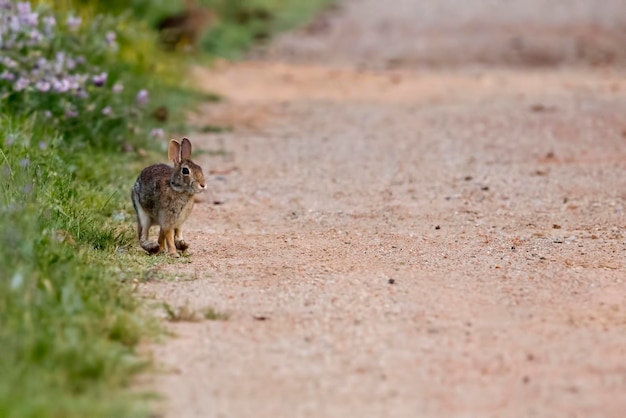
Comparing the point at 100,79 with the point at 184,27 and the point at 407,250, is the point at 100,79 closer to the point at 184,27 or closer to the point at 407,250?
the point at 407,250

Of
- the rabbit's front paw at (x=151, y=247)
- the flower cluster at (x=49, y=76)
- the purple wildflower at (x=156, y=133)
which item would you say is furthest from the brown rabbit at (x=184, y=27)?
the rabbit's front paw at (x=151, y=247)

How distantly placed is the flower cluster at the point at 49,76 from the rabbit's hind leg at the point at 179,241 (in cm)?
240

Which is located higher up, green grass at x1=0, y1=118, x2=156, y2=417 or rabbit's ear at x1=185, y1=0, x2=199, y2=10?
rabbit's ear at x1=185, y1=0, x2=199, y2=10

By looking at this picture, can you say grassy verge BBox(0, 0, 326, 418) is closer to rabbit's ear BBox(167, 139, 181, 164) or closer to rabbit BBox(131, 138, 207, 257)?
rabbit BBox(131, 138, 207, 257)

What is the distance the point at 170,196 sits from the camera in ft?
22.7

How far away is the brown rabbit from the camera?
15984mm

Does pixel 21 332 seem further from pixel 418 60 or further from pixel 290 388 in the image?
pixel 418 60

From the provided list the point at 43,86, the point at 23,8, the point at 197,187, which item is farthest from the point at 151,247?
the point at 23,8

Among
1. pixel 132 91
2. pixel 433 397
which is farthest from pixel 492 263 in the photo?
pixel 132 91

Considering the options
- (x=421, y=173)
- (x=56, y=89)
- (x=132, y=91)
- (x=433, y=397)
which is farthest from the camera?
(x=132, y=91)

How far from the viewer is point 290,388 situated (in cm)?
480

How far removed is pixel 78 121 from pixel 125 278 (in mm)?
3677

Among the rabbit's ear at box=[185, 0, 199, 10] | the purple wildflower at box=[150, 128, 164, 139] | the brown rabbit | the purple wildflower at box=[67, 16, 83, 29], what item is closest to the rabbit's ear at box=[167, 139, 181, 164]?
the purple wildflower at box=[150, 128, 164, 139]

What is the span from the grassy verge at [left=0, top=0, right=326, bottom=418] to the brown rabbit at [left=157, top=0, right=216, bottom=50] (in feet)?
4.34
